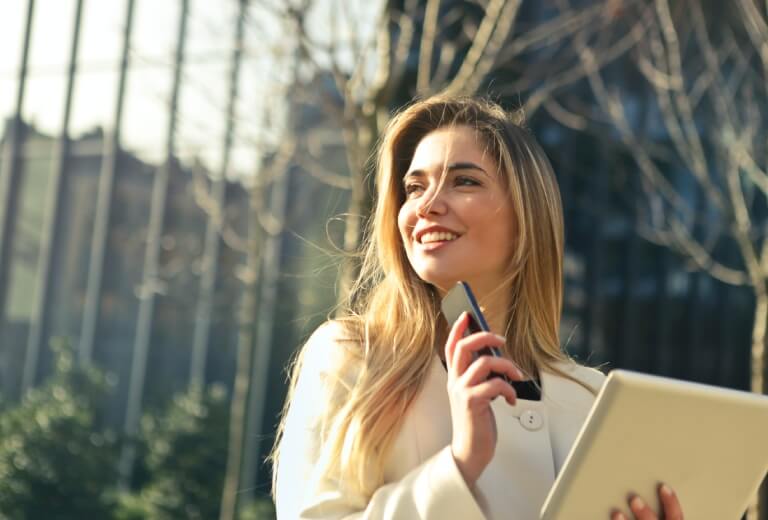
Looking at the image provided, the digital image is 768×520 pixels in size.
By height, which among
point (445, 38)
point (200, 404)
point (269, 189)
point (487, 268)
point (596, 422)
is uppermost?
point (445, 38)

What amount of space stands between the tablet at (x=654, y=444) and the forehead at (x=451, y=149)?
64 centimetres

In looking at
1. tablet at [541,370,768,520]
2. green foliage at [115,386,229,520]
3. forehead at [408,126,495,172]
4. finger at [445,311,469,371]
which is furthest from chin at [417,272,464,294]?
green foliage at [115,386,229,520]

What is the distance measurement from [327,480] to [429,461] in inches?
7.6

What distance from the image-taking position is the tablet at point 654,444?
1.63 metres

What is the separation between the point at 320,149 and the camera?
33.7ft

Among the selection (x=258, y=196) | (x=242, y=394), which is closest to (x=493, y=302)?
(x=258, y=196)

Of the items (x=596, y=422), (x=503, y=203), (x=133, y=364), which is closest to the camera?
(x=596, y=422)

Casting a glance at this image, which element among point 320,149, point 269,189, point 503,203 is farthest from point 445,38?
point 503,203

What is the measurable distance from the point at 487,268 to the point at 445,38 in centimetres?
755

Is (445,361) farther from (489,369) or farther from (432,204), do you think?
(489,369)

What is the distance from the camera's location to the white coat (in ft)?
5.79

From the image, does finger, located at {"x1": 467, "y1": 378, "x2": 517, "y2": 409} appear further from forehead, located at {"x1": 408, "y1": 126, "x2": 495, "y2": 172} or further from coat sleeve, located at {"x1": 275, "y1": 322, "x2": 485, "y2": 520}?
forehead, located at {"x1": 408, "y1": 126, "x2": 495, "y2": 172}

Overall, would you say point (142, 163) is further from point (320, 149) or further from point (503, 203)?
point (503, 203)

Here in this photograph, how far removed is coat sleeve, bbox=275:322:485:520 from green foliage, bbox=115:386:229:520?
715cm
